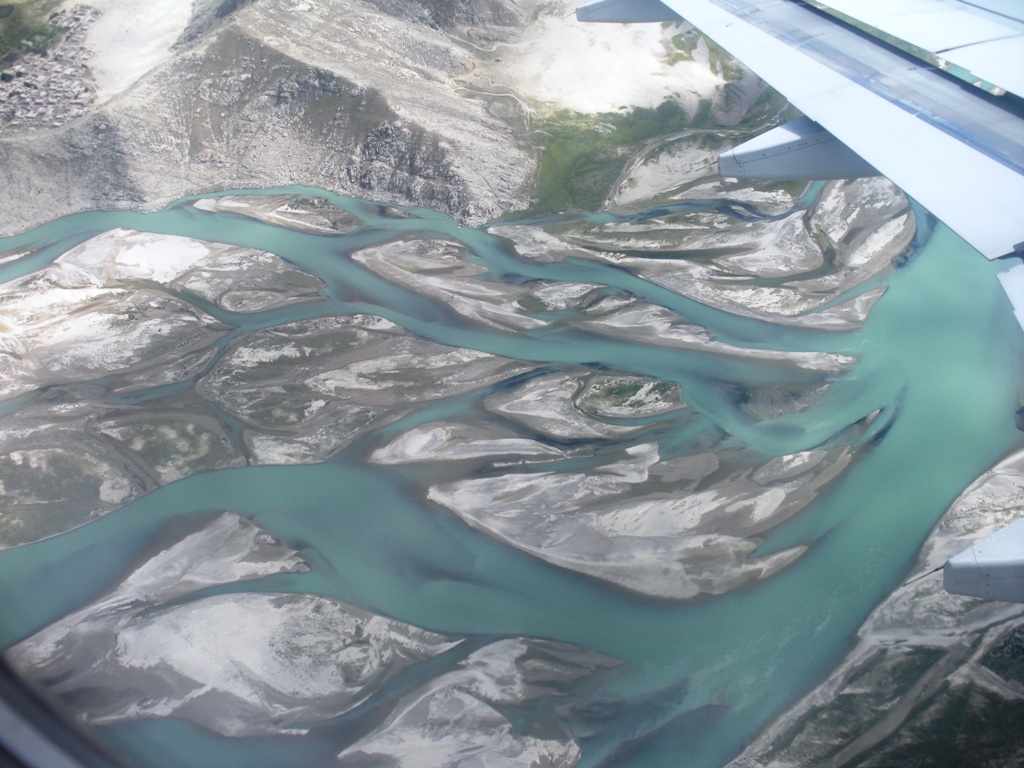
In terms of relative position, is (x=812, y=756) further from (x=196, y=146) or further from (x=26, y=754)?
(x=196, y=146)

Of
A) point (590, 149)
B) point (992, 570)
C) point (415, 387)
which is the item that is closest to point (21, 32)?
point (590, 149)

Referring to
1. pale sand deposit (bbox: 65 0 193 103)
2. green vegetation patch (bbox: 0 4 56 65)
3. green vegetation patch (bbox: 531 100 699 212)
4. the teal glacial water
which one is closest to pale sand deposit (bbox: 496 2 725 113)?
green vegetation patch (bbox: 531 100 699 212)

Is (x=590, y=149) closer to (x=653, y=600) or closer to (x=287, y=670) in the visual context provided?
(x=653, y=600)

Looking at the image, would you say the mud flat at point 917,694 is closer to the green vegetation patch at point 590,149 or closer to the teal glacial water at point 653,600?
the teal glacial water at point 653,600

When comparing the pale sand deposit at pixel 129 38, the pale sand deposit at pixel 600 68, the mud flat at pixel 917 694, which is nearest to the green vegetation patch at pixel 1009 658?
the mud flat at pixel 917 694

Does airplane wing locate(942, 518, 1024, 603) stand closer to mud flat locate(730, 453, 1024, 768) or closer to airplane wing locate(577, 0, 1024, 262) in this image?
airplane wing locate(577, 0, 1024, 262)
